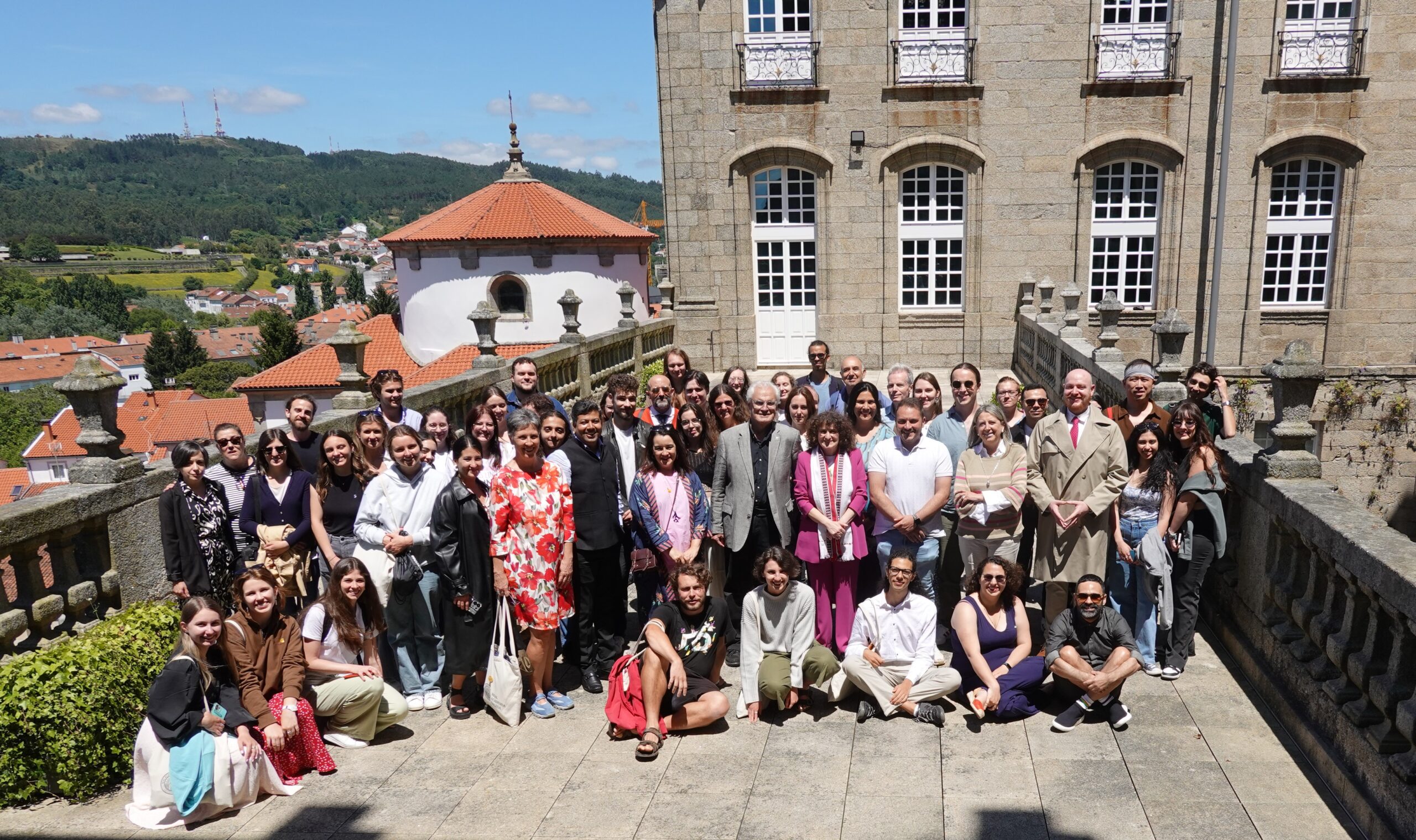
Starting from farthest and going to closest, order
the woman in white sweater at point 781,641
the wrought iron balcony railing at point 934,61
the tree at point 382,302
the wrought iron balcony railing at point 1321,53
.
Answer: the tree at point 382,302 → the wrought iron balcony railing at point 934,61 → the wrought iron balcony railing at point 1321,53 → the woman in white sweater at point 781,641

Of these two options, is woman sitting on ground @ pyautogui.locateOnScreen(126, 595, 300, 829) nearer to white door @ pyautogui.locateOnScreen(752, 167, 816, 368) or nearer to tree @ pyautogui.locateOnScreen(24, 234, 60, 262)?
white door @ pyautogui.locateOnScreen(752, 167, 816, 368)

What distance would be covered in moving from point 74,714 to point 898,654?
448 centimetres

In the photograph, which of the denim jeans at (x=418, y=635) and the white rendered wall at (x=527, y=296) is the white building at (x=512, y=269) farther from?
the denim jeans at (x=418, y=635)

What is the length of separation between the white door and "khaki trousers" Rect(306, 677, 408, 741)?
45.7ft

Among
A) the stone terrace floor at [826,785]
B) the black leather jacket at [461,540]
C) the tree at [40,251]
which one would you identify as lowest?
the stone terrace floor at [826,785]

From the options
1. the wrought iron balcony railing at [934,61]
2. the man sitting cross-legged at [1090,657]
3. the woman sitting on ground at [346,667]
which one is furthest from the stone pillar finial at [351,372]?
the wrought iron balcony railing at [934,61]

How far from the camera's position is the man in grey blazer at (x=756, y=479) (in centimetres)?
630

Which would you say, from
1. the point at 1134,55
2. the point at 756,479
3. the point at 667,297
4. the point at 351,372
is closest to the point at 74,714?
the point at 756,479

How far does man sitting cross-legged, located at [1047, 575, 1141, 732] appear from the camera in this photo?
5.30 m

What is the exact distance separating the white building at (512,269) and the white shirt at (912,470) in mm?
20287

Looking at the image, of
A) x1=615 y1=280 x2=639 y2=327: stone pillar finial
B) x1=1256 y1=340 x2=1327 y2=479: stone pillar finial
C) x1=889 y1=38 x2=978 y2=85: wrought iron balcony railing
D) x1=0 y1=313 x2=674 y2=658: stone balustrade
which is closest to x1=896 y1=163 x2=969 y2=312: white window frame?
x1=889 y1=38 x2=978 y2=85: wrought iron balcony railing

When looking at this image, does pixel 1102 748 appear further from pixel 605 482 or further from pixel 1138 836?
pixel 605 482

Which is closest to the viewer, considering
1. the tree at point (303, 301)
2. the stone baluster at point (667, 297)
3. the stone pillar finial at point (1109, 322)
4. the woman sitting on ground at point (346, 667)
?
the woman sitting on ground at point (346, 667)

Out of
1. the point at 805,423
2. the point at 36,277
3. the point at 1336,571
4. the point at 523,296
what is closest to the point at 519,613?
the point at 805,423
